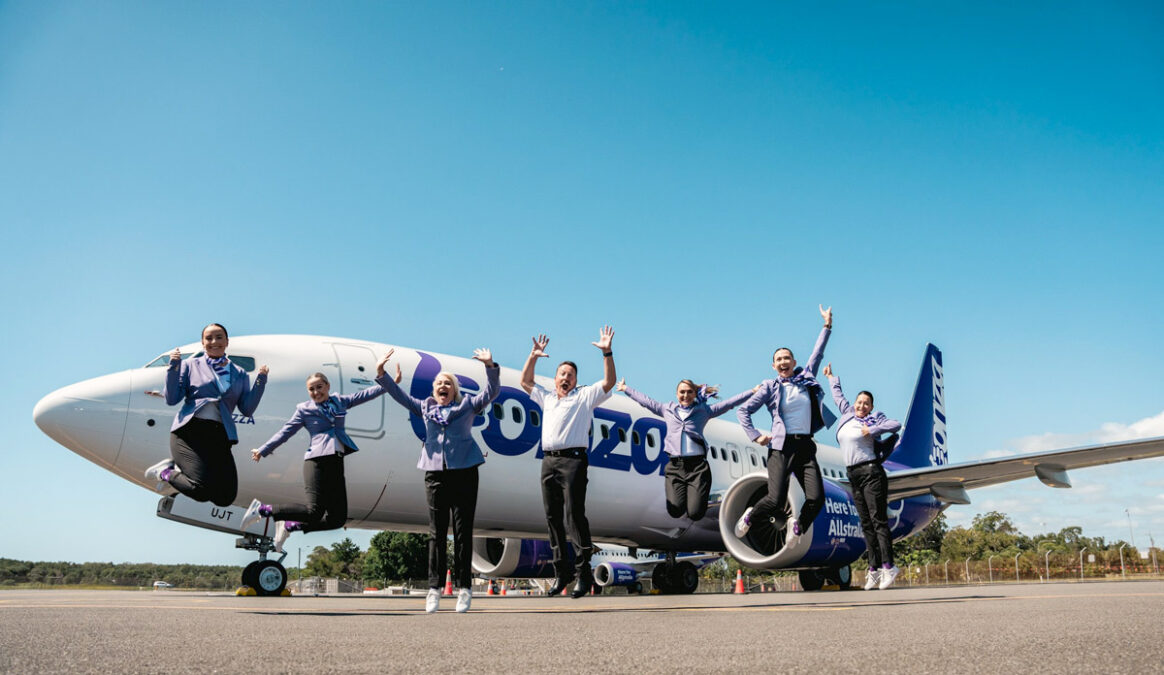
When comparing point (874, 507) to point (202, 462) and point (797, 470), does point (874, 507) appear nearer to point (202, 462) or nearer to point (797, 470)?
point (797, 470)

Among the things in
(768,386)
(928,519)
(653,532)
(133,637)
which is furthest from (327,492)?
(928,519)

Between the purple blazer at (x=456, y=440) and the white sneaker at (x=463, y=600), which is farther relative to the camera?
the purple blazer at (x=456, y=440)

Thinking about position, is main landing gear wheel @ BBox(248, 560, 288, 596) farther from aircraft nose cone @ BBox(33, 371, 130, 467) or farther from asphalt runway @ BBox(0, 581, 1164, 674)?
asphalt runway @ BBox(0, 581, 1164, 674)

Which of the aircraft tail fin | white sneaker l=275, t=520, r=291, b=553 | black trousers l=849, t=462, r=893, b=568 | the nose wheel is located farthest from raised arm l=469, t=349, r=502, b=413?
the aircraft tail fin

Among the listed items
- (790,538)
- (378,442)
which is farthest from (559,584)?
(790,538)

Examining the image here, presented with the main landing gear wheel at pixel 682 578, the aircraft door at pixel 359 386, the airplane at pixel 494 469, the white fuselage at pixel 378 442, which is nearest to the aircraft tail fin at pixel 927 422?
the airplane at pixel 494 469

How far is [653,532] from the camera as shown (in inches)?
451

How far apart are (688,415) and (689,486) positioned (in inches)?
23.6

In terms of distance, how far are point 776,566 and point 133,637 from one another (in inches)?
267

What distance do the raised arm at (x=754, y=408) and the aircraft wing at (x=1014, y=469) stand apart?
188 inches

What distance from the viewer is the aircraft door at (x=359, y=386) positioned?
327 inches

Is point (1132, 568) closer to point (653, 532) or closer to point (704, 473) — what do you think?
point (653, 532)

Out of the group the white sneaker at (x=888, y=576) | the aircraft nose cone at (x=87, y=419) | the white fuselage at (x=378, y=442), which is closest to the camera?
the white sneaker at (x=888, y=576)

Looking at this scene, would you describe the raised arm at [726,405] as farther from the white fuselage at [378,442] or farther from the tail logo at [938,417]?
the tail logo at [938,417]
